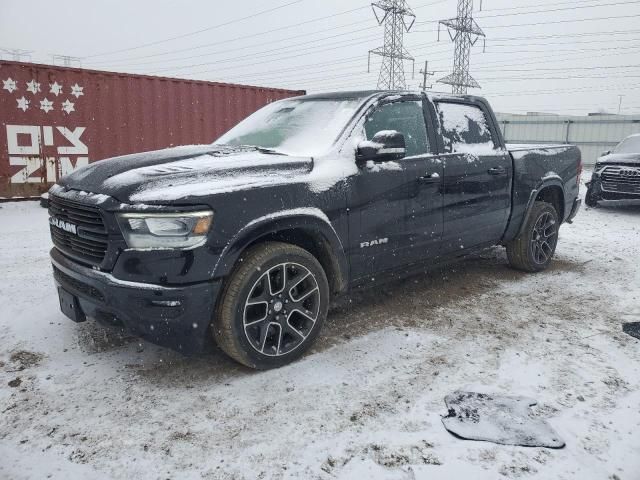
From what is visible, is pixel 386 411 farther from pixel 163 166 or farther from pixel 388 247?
pixel 163 166

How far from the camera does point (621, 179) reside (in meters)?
9.48

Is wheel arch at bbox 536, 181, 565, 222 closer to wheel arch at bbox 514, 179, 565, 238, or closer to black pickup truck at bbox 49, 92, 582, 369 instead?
wheel arch at bbox 514, 179, 565, 238

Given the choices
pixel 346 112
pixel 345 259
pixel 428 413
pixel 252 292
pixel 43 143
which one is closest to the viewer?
pixel 428 413

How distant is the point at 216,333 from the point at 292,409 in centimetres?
63

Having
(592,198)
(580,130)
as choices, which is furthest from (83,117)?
(580,130)

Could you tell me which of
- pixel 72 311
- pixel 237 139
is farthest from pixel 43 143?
pixel 72 311

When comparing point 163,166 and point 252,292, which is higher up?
point 163,166

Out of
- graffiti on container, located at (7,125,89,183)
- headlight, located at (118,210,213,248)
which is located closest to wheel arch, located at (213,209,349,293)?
headlight, located at (118,210,213,248)

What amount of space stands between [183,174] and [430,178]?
1922 millimetres

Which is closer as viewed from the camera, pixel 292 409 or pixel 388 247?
pixel 292 409

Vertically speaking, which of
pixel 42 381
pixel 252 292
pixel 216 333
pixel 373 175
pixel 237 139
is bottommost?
pixel 42 381

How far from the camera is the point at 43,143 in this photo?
9.32 m

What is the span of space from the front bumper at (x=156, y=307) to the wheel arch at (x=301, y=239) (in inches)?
7.2

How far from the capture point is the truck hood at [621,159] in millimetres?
9320
